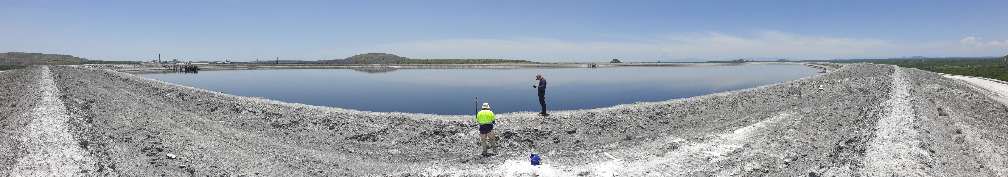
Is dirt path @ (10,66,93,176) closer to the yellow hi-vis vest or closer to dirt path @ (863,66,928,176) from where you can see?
the yellow hi-vis vest

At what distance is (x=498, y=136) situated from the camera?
1427 cm

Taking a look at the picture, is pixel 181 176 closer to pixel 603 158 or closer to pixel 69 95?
pixel 69 95

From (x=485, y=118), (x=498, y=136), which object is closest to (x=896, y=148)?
(x=485, y=118)

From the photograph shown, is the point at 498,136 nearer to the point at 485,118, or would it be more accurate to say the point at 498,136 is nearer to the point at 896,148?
the point at 485,118

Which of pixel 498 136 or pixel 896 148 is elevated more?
pixel 896 148

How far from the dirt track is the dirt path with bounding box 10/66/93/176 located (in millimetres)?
34

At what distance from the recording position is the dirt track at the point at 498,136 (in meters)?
9.04

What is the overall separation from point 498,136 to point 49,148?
33.3 feet

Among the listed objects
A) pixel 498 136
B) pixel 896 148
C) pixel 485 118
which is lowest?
pixel 498 136

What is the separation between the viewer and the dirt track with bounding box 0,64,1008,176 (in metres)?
9.04

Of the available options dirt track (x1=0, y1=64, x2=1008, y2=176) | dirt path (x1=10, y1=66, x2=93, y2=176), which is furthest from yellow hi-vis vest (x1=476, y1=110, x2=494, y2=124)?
dirt path (x1=10, y1=66, x2=93, y2=176)

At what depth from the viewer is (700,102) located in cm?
1964

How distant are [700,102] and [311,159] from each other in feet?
51.3

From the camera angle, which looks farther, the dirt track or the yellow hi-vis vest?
the yellow hi-vis vest
